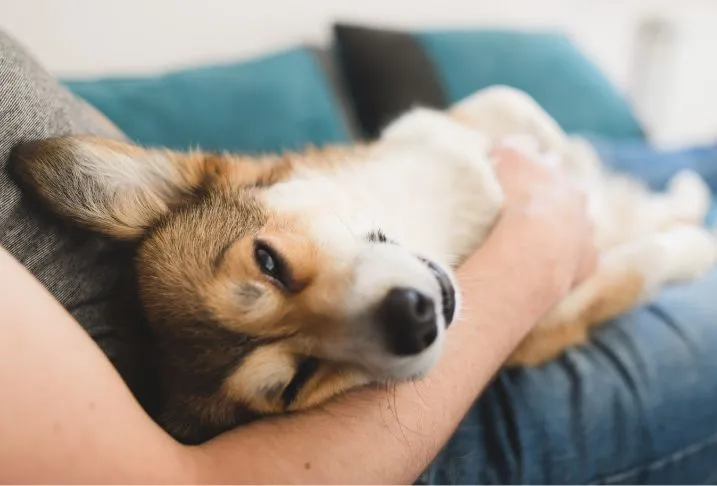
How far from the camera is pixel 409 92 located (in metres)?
2.43

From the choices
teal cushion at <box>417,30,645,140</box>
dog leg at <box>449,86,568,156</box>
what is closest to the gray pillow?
dog leg at <box>449,86,568,156</box>

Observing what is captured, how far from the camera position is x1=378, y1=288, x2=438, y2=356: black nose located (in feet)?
2.97

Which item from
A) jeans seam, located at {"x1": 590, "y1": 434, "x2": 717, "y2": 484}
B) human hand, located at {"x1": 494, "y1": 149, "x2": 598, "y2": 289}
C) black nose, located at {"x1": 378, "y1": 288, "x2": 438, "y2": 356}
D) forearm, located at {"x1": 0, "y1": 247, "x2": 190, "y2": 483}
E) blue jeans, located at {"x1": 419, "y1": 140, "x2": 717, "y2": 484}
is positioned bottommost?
jeans seam, located at {"x1": 590, "y1": 434, "x2": 717, "y2": 484}

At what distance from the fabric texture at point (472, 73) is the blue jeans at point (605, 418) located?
1374 mm

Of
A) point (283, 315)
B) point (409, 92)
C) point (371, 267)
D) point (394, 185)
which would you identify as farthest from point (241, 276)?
point (409, 92)

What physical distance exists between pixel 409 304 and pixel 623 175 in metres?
1.53

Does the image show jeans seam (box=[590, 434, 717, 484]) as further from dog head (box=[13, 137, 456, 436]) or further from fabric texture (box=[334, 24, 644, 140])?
fabric texture (box=[334, 24, 644, 140])

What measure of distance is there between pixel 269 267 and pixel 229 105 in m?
1.17

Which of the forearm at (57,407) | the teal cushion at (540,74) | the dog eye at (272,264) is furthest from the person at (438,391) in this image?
the teal cushion at (540,74)

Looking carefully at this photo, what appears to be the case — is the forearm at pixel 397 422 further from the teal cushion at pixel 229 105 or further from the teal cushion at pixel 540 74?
the teal cushion at pixel 540 74

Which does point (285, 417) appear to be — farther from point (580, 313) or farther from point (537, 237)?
point (580, 313)

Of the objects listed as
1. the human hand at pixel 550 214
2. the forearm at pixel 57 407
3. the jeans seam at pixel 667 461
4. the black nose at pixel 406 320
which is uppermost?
the forearm at pixel 57 407

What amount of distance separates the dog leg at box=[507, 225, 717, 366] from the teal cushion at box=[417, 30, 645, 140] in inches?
46.5

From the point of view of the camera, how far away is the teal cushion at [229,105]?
1.84 meters
